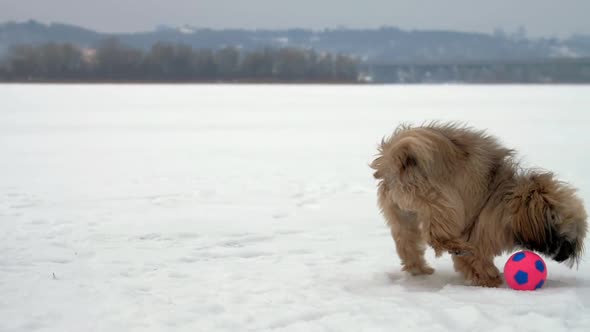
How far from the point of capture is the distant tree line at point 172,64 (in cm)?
13062

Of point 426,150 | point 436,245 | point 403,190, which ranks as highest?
point 426,150

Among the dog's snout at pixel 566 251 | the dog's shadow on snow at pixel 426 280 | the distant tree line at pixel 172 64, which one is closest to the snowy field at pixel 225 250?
the dog's shadow on snow at pixel 426 280

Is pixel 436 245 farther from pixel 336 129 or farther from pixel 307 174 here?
pixel 336 129


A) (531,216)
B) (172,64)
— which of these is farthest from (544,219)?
(172,64)

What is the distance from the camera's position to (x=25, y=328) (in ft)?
15.4

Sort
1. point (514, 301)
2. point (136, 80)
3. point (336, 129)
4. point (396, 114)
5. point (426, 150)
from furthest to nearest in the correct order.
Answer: point (136, 80) < point (396, 114) < point (336, 129) < point (426, 150) < point (514, 301)

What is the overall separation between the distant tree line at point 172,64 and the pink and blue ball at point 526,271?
401ft

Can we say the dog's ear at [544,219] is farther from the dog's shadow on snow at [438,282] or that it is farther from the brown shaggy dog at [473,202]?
the dog's shadow on snow at [438,282]

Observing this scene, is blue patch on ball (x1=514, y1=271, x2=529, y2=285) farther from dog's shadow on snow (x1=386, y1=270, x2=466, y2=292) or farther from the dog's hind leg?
the dog's hind leg

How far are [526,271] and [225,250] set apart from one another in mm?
3309

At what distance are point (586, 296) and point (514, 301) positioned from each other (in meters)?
0.64

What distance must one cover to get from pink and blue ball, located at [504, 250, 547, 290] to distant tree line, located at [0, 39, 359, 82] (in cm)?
12230

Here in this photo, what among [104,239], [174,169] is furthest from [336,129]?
[104,239]

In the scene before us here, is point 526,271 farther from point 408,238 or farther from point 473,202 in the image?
point 408,238
